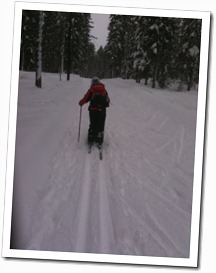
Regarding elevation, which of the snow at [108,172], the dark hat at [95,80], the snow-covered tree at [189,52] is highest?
the snow-covered tree at [189,52]

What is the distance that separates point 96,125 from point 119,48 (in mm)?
1471

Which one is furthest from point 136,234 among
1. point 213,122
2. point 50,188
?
point 213,122

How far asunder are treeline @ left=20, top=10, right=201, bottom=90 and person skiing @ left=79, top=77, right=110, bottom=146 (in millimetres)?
231

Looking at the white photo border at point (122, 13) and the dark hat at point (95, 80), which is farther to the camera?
the dark hat at point (95, 80)

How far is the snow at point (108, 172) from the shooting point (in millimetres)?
4598

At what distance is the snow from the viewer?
460 cm

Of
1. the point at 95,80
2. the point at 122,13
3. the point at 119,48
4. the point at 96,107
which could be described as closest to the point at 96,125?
the point at 96,107

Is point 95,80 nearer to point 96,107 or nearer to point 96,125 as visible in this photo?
point 96,107

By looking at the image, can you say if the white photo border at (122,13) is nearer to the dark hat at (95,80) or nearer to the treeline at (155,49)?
the treeline at (155,49)

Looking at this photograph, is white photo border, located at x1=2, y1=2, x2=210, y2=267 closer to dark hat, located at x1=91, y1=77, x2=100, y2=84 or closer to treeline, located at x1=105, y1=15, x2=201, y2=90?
treeline, located at x1=105, y1=15, x2=201, y2=90

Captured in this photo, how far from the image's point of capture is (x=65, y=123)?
5.58 m

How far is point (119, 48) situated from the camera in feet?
18.7

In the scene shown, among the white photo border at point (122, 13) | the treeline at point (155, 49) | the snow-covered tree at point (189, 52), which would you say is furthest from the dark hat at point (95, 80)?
the snow-covered tree at point (189, 52)

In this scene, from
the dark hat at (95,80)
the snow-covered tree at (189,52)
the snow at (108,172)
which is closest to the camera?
the snow at (108,172)
